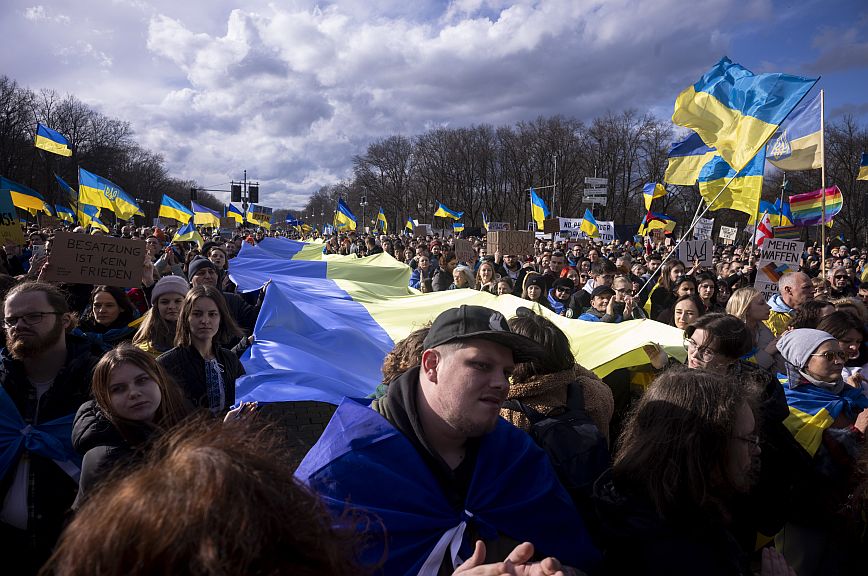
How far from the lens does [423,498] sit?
1768 millimetres

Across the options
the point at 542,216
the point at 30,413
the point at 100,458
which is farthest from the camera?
the point at 542,216

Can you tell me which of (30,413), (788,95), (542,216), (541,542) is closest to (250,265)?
(30,413)

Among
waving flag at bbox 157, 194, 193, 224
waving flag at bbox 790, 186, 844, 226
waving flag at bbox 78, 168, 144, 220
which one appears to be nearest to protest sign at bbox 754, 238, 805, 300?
waving flag at bbox 790, 186, 844, 226

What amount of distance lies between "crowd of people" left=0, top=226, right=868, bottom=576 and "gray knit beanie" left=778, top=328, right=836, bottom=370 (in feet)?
0.04

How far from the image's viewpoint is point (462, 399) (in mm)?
1867

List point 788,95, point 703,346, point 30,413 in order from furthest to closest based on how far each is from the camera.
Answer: point 788,95 < point 703,346 < point 30,413

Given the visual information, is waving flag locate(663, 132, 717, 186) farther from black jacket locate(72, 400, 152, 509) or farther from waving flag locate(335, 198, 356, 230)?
waving flag locate(335, 198, 356, 230)

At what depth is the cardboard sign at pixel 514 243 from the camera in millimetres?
12453

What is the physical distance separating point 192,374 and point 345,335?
A: 2.85 m

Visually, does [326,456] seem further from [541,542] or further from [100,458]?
[100,458]

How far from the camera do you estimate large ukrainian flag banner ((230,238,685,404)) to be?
4137mm

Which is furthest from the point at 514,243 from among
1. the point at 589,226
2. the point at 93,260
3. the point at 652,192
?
the point at 652,192

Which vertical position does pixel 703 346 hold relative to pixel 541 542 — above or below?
above

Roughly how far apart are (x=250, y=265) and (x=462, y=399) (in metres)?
10.1
